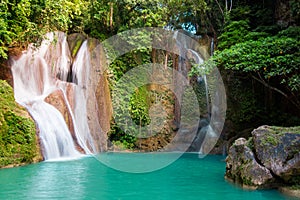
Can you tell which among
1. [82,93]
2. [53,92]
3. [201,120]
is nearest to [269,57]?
[201,120]

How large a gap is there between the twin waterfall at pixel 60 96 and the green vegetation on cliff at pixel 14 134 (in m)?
0.63

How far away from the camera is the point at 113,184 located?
6.48m

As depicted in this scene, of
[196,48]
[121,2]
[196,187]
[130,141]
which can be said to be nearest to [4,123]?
[196,187]

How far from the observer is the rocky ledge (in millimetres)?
5801

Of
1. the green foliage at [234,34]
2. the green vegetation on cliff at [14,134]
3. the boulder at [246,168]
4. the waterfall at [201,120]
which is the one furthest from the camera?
the waterfall at [201,120]

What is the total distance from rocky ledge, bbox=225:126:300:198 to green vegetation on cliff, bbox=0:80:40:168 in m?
5.60

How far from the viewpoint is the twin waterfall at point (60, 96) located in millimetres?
10375

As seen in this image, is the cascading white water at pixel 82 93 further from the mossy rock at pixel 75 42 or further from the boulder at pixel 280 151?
the boulder at pixel 280 151

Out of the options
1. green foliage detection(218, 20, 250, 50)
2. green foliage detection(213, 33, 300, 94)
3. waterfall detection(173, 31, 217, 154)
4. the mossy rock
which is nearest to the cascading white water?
the mossy rock

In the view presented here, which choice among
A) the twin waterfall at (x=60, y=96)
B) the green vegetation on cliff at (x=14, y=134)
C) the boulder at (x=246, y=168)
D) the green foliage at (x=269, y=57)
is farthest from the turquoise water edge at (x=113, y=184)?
the green foliage at (x=269, y=57)

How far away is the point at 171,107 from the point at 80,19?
6201mm

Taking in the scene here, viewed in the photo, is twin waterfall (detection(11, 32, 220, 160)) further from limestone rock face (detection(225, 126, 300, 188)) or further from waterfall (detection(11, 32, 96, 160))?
limestone rock face (detection(225, 126, 300, 188))

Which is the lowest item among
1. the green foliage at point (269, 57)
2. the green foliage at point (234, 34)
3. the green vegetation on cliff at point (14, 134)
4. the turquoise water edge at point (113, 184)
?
the turquoise water edge at point (113, 184)

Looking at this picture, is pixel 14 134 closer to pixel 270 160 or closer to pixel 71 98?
pixel 71 98
